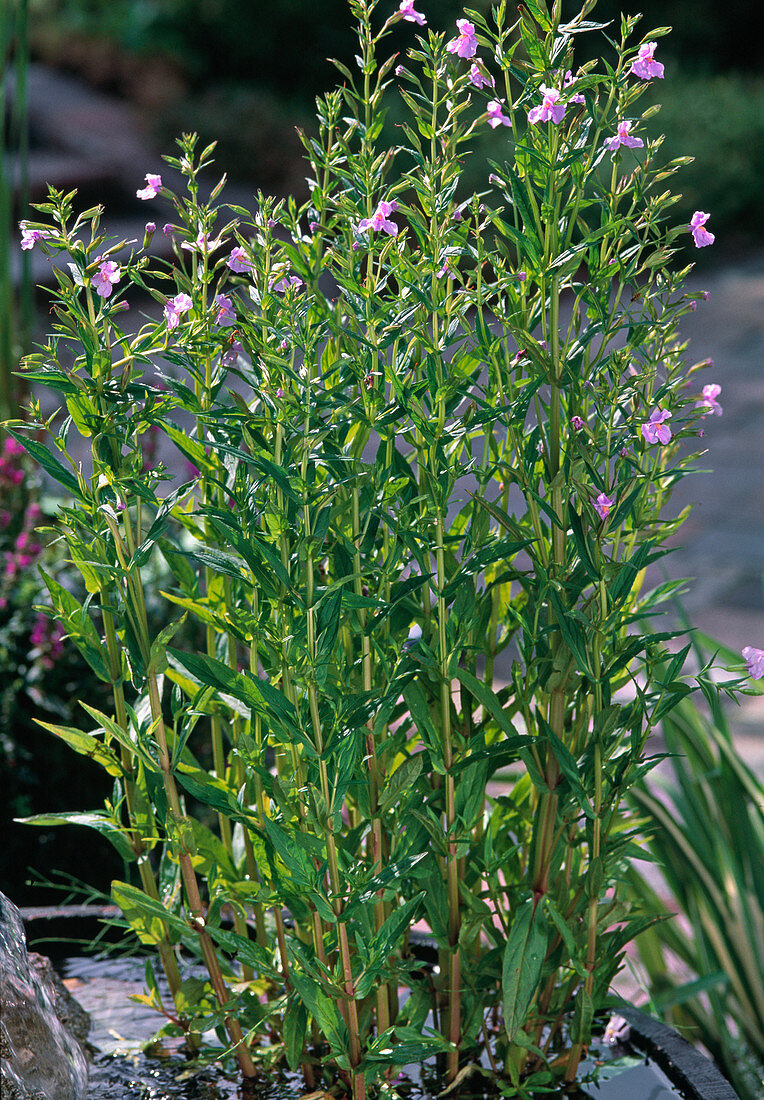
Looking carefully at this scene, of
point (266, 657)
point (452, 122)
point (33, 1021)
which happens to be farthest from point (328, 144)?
point (33, 1021)

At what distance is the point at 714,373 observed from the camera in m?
5.91

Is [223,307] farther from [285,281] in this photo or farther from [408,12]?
[408,12]

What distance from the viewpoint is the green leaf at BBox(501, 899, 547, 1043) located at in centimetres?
112

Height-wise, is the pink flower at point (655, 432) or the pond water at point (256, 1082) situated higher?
the pink flower at point (655, 432)

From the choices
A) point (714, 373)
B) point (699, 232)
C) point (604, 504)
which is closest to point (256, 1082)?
point (604, 504)

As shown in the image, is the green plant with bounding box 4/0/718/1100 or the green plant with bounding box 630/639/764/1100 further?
the green plant with bounding box 630/639/764/1100

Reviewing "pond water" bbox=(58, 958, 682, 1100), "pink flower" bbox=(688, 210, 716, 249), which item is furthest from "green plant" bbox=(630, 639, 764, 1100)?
"pink flower" bbox=(688, 210, 716, 249)

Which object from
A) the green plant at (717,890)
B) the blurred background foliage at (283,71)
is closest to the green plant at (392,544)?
the green plant at (717,890)

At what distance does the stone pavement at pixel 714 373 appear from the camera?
376 centimetres

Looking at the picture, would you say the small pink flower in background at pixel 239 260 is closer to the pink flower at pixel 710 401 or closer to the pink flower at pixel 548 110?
the pink flower at pixel 548 110

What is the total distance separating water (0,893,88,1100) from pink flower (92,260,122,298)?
620 millimetres

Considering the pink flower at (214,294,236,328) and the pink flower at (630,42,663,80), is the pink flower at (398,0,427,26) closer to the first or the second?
the pink flower at (630,42,663,80)

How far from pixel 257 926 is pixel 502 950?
0.87 feet

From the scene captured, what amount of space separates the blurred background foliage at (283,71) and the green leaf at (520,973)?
305 inches
